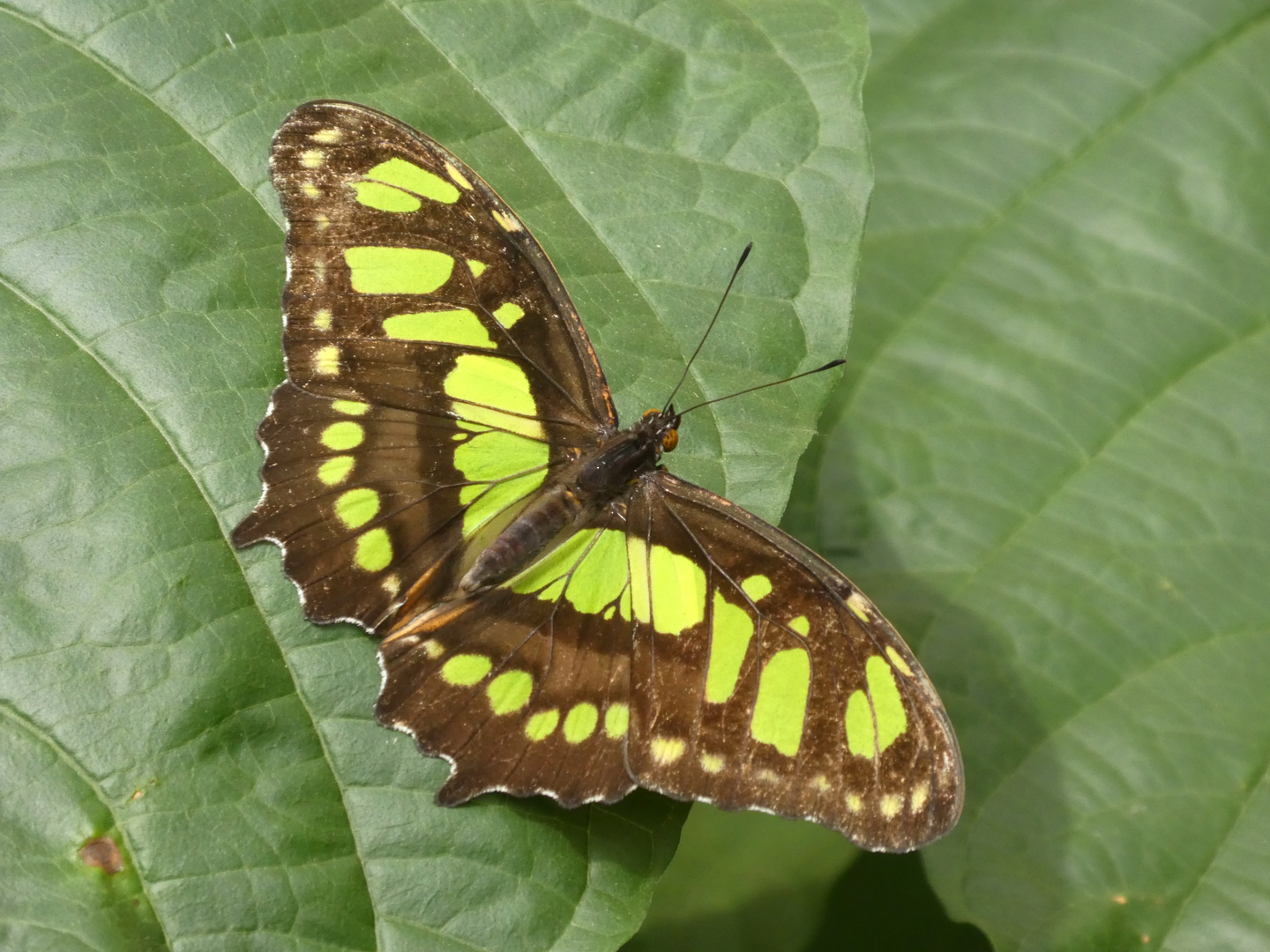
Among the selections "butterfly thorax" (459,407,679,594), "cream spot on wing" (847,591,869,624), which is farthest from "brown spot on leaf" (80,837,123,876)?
"cream spot on wing" (847,591,869,624)

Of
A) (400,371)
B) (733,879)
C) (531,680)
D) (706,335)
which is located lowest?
(733,879)

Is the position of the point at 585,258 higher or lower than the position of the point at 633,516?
higher

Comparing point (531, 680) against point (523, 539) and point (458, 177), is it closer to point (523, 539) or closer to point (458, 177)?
point (523, 539)

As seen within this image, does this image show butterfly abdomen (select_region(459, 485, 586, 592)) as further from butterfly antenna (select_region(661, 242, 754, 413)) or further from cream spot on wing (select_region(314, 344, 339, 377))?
cream spot on wing (select_region(314, 344, 339, 377))

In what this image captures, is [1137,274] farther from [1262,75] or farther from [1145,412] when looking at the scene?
[1262,75]

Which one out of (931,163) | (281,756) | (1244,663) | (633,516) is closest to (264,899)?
(281,756)

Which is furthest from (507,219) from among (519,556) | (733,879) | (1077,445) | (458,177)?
(733,879)
